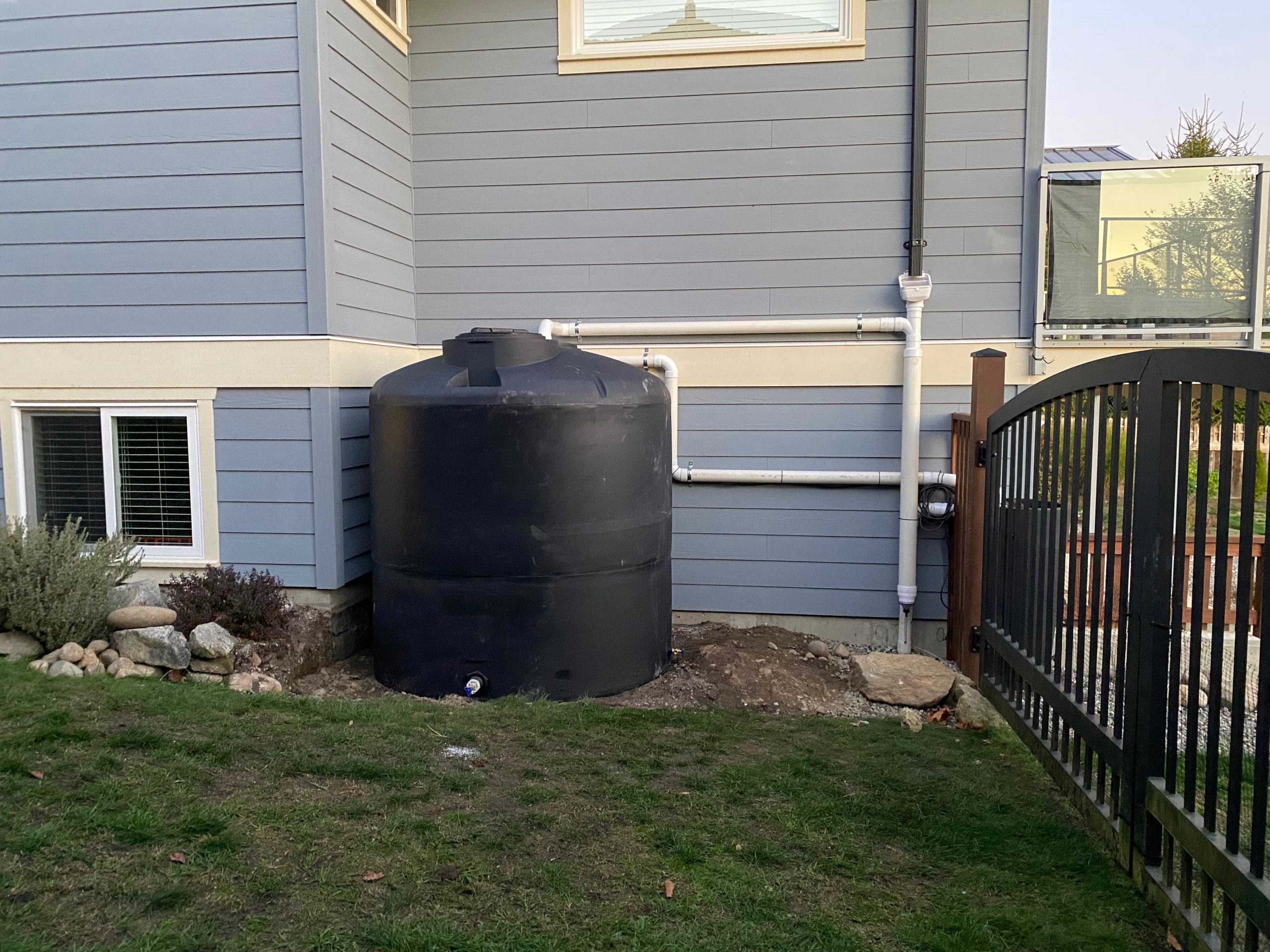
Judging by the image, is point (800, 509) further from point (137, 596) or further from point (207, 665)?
point (137, 596)

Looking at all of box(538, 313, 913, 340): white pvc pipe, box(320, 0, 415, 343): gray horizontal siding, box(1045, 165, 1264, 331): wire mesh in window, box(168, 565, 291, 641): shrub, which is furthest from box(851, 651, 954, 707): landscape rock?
box(320, 0, 415, 343): gray horizontal siding

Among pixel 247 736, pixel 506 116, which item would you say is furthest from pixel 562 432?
pixel 506 116

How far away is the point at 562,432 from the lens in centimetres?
488

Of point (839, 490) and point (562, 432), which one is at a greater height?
point (562, 432)

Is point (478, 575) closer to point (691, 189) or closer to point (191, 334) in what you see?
point (191, 334)

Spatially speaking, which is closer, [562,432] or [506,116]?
[562,432]

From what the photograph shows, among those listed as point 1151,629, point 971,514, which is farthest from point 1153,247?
point 1151,629

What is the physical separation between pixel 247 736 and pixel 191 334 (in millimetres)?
2715

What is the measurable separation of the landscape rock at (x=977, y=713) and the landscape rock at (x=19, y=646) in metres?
4.53

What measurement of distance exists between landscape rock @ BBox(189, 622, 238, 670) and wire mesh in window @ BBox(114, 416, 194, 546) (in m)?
1.04

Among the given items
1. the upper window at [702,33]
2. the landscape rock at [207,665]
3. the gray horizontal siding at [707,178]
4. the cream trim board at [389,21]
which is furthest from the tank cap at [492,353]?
the upper window at [702,33]

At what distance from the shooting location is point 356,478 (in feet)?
19.2

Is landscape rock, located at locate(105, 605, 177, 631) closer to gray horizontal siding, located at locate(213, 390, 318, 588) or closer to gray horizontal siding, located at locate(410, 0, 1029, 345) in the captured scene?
gray horizontal siding, located at locate(213, 390, 318, 588)

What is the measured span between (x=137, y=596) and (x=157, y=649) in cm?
58
